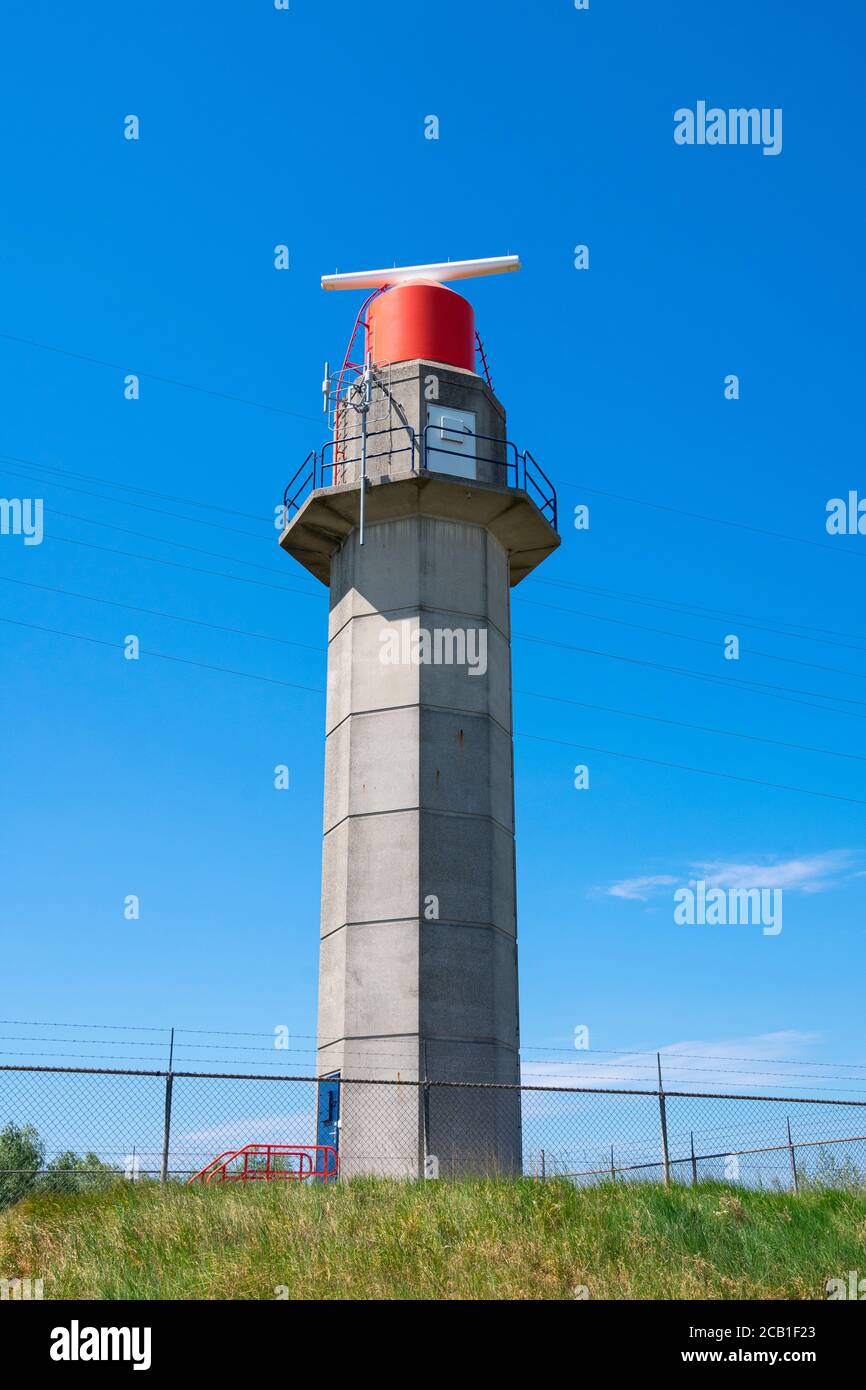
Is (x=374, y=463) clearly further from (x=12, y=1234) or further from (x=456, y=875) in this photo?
(x=12, y=1234)

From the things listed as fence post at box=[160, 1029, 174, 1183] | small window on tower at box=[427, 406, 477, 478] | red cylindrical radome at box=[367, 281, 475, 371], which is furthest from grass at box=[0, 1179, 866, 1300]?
red cylindrical radome at box=[367, 281, 475, 371]

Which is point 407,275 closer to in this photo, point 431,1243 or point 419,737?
point 419,737

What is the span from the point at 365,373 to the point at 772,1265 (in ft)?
54.3

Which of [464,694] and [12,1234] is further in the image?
[464,694]

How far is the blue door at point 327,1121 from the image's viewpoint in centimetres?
2006

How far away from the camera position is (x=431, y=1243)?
1223 centimetres

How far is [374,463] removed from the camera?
22.9 meters

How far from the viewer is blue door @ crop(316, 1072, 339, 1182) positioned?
20062 millimetres

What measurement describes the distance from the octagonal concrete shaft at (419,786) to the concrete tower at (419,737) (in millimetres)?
32

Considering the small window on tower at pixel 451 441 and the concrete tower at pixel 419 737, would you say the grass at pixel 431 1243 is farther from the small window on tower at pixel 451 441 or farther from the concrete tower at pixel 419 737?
the small window on tower at pixel 451 441

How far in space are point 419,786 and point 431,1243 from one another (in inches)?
379

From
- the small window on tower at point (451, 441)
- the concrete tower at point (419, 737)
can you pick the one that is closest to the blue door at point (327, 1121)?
the concrete tower at point (419, 737)
